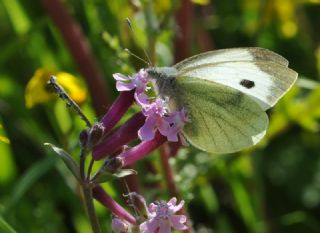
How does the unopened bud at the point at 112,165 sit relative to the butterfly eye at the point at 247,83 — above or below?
above

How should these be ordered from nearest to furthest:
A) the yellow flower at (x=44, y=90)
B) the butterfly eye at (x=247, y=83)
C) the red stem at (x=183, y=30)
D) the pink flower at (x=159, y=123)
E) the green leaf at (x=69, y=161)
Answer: the green leaf at (x=69, y=161) < the pink flower at (x=159, y=123) < the butterfly eye at (x=247, y=83) < the yellow flower at (x=44, y=90) < the red stem at (x=183, y=30)

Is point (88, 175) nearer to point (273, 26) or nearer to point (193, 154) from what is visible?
point (193, 154)

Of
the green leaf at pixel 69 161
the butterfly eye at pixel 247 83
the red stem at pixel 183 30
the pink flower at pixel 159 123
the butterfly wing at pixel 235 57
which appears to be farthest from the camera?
the red stem at pixel 183 30

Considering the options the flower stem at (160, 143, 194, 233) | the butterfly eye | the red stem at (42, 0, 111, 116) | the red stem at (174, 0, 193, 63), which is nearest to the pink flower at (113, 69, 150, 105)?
the butterfly eye

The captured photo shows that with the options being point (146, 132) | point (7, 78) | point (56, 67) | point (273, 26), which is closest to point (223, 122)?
point (146, 132)

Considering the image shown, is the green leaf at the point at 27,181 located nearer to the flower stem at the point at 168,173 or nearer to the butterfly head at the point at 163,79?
the flower stem at the point at 168,173

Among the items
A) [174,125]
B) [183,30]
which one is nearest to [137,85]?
Answer: [174,125]

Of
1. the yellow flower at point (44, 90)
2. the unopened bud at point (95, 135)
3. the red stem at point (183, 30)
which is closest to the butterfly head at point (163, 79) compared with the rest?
the unopened bud at point (95, 135)

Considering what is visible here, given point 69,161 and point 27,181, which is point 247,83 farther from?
point 27,181
